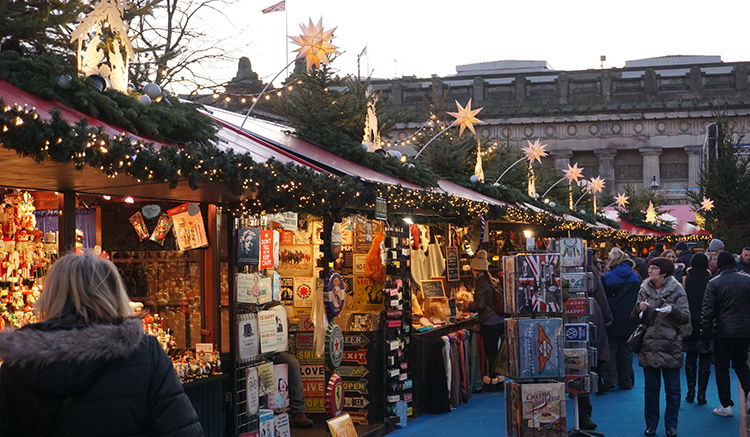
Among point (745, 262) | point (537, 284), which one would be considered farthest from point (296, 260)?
point (745, 262)

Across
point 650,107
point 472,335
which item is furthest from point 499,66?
point 472,335

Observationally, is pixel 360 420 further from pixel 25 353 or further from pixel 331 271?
pixel 25 353

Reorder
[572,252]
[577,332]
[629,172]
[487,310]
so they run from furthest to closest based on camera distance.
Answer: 1. [629,172]
2. [487,310]
3. [572,252]
4. [577,332]

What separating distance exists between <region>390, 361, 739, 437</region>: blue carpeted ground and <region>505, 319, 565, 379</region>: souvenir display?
151cm

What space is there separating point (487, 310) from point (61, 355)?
881cm

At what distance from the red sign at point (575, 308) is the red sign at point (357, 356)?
2.23 meters

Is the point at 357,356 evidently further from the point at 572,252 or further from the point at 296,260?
the point at 572,252

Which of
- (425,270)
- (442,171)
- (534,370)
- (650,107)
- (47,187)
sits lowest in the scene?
(534,370)

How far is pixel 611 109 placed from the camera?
4756 centimetres

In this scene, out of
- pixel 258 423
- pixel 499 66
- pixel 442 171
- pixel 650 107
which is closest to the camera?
pixel 258 423

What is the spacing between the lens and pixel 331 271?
25.4 feet

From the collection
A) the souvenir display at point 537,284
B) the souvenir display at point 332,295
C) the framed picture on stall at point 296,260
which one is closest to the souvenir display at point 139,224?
the souvenir display at point 332,295

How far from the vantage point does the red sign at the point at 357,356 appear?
8.69 m

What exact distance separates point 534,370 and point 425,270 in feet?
13.8
